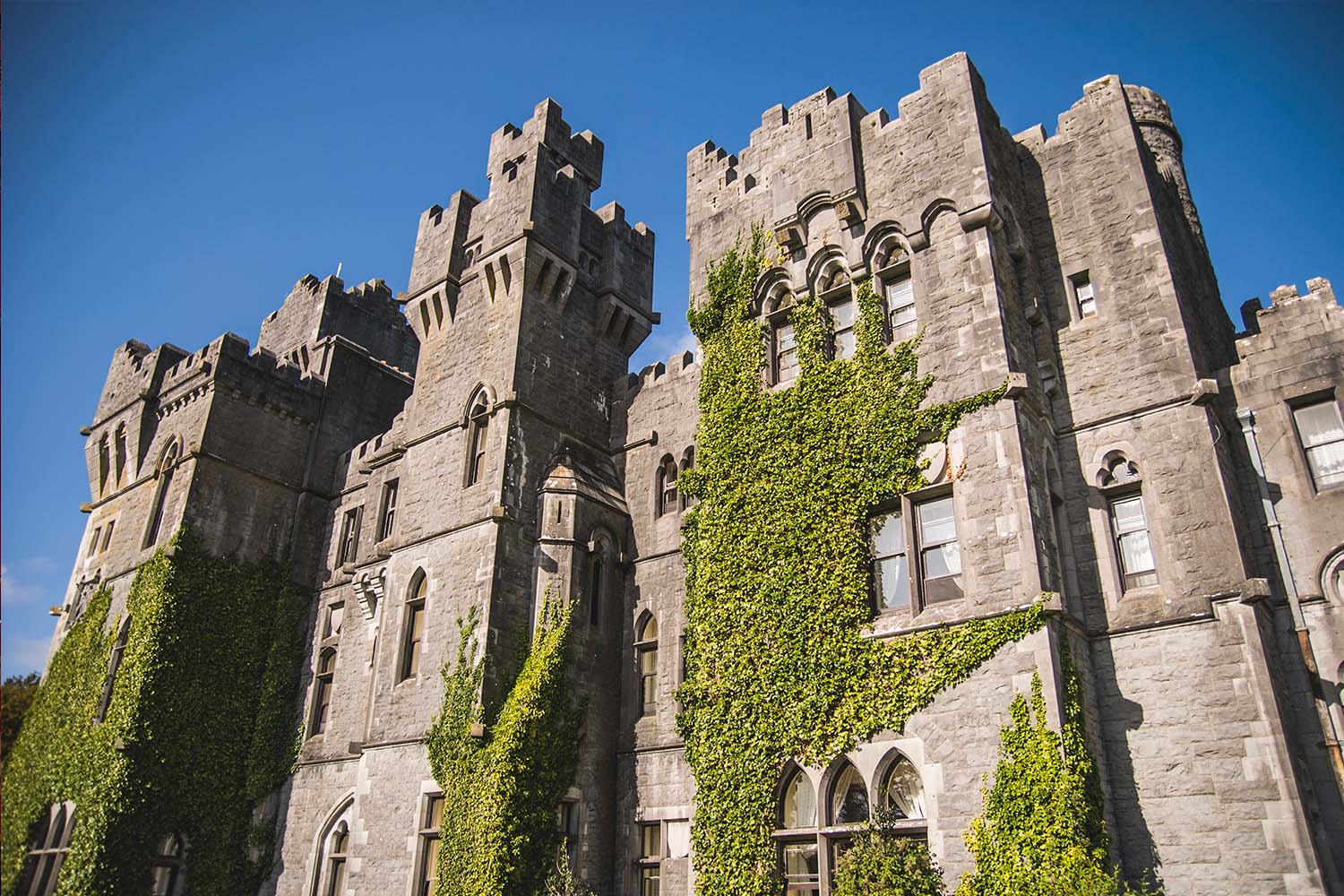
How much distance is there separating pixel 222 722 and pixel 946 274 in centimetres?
1857

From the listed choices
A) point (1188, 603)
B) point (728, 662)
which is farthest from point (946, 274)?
point (728, 662)

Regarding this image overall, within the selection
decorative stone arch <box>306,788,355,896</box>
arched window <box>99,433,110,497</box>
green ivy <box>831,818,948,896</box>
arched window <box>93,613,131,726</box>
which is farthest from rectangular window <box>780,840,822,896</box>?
arched window <box>99,433,110,497</box>

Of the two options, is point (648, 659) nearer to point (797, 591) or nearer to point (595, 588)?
point (595, 588)

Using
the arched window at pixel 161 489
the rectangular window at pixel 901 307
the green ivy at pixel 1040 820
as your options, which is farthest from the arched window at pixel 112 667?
the green ivy at pixel 1040 820

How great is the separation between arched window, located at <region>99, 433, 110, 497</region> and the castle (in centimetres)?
229

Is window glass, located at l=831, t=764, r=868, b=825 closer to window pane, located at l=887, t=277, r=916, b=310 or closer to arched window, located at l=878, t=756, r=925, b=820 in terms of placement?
arched window, located at l=878, t=756, r=925, b=820

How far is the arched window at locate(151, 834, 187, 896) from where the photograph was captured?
20.6 meters

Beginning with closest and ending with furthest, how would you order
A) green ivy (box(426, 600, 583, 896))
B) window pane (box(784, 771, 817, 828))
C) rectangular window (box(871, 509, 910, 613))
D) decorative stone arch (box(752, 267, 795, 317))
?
1. window pane (box(784, 771, 817, 828))
2. rectangular window (box(871, 509, 910, 613))
3. green ivy (box(426, 600, 583, 896))
4. decorative stone arch (box(752, 267, 795, 317))

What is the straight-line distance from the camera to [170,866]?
2081 centimetres

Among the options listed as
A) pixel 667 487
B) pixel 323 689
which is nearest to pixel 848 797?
pixel 667 487

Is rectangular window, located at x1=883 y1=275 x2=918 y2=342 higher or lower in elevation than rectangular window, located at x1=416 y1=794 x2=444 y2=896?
higher

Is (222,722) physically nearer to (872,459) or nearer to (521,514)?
(521,514)

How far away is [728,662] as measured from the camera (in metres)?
15.9

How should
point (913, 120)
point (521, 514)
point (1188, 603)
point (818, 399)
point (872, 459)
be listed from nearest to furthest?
1. point (1188, 603)
2. point (872, 459)
3. point (818, 399)
4. point (913, 120)
5. point (521, 514)
